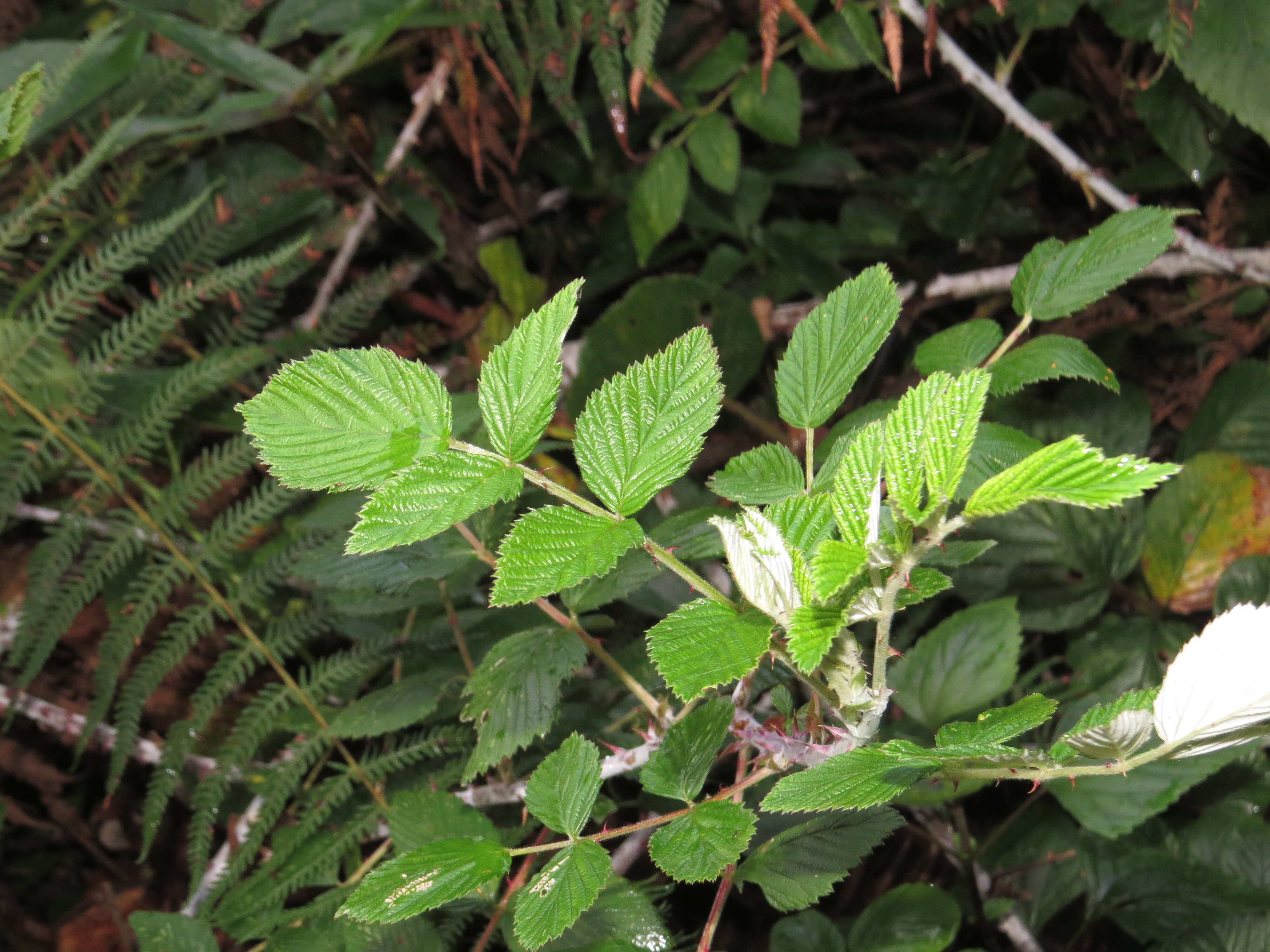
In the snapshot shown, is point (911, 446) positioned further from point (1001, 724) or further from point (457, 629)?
point (457, 629)

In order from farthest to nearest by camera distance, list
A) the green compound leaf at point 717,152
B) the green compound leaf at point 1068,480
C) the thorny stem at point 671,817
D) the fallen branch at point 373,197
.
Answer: the fallen branch at point 373,197 < the green compound leaf at point 717,152 < the thorny stem at point 671,817 < the green compound leaf at point 1068,480

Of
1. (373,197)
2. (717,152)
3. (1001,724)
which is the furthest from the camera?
(373,197)

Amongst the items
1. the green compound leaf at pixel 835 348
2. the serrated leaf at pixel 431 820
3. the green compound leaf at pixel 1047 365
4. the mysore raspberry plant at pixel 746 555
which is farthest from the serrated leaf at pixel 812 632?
the serrated leaf at pixel 431 820

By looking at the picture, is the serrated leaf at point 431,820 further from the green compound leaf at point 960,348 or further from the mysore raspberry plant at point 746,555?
the green compound leaf at point 960,348

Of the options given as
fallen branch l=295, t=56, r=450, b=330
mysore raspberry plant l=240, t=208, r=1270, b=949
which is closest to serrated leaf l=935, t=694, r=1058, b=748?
mysore raspberry plant l=240, t=208, r=1270, b=949

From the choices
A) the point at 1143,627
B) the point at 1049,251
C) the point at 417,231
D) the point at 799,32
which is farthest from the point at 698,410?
the point at 417,231

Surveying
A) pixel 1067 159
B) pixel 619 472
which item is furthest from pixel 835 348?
pixel 1067 159

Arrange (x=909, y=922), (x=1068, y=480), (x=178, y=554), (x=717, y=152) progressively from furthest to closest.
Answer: (x=717, y=152), (x=178, y=554), (x=909, y=922), (x=1068, y=480)

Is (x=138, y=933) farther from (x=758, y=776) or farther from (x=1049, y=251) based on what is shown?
(x=1049, y=251)
